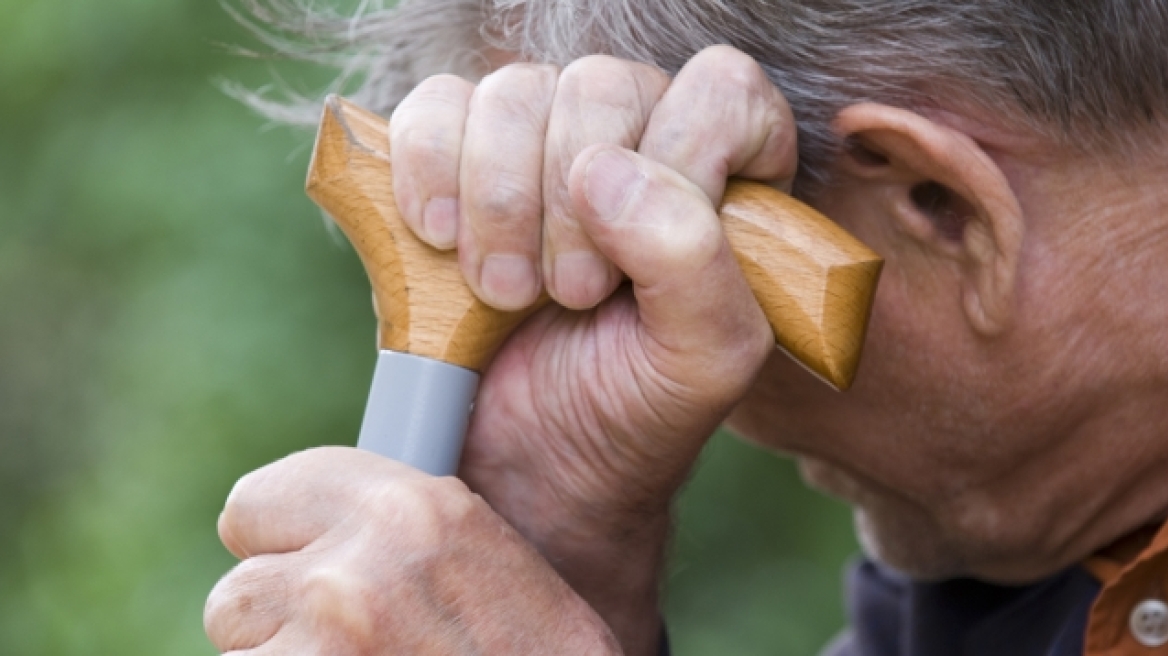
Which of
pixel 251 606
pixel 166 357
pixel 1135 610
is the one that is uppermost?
pixel 251 606

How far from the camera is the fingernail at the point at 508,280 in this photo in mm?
947

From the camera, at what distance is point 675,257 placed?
2.91 feet

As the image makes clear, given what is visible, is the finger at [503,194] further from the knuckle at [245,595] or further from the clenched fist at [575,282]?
the knuckle at [245,595]

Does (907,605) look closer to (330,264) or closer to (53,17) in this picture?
(330,264)

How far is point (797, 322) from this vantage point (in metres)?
0.93

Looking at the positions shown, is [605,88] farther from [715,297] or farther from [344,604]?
[344,604]

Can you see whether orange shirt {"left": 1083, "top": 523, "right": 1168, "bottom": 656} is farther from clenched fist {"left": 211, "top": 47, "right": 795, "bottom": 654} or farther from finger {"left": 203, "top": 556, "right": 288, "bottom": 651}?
finger {"left": 203, "top": 556, "right": 288, "bottom": 651}

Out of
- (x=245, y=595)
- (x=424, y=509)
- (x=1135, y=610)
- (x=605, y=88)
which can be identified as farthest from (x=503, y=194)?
(x=1135, y=610)

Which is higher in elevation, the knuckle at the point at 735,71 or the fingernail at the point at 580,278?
the knuckle at the point at 735,71

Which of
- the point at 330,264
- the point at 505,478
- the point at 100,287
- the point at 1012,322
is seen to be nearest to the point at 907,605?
the point at 1012,322

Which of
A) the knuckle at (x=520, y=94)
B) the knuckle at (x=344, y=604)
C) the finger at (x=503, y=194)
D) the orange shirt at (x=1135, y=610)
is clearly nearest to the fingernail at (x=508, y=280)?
the finger at (x=503, y=194)

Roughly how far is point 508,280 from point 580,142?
0.37ft

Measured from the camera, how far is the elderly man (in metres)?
0.90

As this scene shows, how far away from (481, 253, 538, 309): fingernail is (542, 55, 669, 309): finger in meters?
0.01
